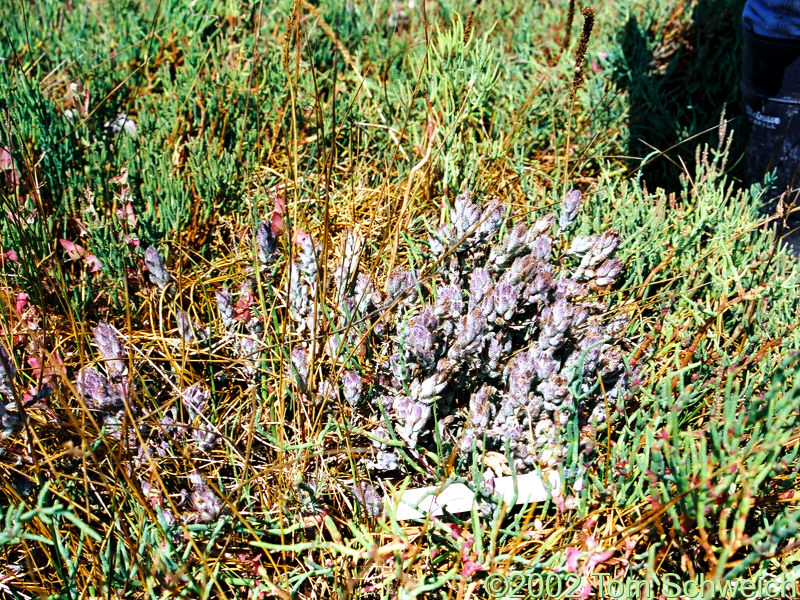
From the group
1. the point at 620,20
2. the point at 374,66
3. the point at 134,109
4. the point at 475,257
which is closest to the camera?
the point at 475,257

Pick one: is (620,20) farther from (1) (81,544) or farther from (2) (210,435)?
(1) (81,544)

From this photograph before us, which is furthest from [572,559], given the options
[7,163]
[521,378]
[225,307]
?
[7,163]

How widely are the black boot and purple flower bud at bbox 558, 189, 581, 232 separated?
78cm

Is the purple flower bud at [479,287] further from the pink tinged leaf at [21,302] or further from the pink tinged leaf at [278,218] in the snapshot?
the pink tinged leaf at [21,302]

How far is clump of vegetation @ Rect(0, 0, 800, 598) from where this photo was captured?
1.46 meters

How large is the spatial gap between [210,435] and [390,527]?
0.47 metres

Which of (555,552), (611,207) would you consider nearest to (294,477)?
(555,552)

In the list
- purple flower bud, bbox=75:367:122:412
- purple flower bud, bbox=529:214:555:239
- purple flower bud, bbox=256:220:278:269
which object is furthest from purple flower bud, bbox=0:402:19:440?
purple flower bud, bbox=529:214:555:239

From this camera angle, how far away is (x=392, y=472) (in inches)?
68.6

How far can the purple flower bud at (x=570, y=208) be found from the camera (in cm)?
195

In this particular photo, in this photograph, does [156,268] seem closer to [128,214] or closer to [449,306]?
[128,214]

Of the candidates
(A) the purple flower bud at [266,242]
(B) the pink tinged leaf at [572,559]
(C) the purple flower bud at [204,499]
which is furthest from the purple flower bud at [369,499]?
(A) the purple flower bud at [266,242]

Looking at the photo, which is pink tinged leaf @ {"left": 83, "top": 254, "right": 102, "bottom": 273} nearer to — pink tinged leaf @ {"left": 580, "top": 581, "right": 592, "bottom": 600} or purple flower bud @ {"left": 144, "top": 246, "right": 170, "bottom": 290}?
purple flower bud @ {"left": 144, "top": 246, "right": 170, "bottom": 290}

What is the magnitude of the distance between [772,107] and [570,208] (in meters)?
0.94
